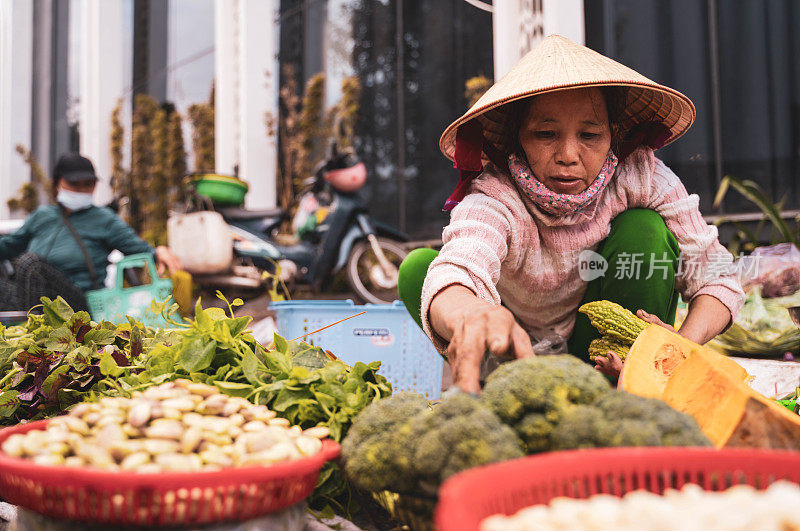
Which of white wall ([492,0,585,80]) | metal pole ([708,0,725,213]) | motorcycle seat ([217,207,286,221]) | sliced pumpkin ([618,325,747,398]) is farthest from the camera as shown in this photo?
motorcycle seat ([217,207,286,221])

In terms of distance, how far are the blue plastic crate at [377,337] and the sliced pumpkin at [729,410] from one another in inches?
58.0

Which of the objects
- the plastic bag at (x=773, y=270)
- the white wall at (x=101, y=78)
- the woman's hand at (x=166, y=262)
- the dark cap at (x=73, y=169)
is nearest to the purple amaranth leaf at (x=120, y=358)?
the woman's hand at (x=166, y=262)

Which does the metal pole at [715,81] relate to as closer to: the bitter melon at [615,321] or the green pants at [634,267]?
the green pants at [634,267]

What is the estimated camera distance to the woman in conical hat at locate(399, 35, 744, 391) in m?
1.83

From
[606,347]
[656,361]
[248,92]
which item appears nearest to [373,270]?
[248,92]

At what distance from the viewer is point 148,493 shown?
954 millimetres

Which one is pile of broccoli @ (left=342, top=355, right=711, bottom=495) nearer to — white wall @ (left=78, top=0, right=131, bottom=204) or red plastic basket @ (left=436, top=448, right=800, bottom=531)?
red plastic basket @ (left=436, top=448, right=800, bottom=531)

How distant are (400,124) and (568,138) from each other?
4.18 metres

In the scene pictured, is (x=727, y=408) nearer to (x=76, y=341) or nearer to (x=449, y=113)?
(x=76, y=341)

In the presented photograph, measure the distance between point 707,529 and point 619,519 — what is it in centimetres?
9

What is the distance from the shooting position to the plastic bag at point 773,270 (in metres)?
3.31

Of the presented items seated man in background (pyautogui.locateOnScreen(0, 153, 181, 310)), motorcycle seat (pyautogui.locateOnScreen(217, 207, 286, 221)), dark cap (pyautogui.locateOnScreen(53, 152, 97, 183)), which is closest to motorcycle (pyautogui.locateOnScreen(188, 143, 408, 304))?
motorcycle seat (pyautogui.locateOnScreen(217, 207, 286, 221))

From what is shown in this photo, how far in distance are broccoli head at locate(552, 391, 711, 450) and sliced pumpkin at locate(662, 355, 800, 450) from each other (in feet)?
0.69

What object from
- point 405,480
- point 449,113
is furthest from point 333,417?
point 449,113
